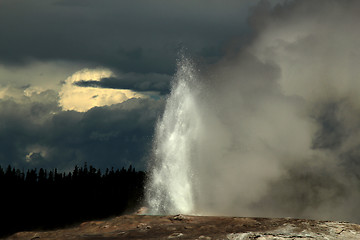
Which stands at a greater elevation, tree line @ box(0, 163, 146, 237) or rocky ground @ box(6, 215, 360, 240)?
tree line @ box(0, 163, 146, 237)

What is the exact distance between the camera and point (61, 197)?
7019 cm

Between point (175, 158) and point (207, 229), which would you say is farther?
point (175, 158)

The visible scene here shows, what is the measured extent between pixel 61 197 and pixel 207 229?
54667 millimetres

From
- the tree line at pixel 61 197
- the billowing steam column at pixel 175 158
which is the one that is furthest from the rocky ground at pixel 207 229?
the tree line at pixel 61 197

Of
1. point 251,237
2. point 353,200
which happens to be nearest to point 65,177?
point 353,200

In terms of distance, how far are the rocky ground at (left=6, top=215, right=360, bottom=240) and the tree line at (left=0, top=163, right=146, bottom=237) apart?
43799 mm

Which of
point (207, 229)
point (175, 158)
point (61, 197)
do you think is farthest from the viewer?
point (61, 197)

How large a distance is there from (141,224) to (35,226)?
50447 millimetres

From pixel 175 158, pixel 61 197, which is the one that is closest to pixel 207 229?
pixel 175 158

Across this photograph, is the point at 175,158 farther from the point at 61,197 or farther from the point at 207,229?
the point at 61,197

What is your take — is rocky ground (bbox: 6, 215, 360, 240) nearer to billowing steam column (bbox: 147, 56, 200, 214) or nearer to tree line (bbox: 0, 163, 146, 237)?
billowing steam column (bbox: 147, 56, 200, 214)

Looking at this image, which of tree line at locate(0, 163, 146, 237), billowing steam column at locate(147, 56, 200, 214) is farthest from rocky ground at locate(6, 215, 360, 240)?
tree line at locate(0, 163, 146, 237)

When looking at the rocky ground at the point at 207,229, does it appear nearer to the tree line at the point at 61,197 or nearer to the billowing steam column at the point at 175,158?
the billowing steam column at the point at 175,158

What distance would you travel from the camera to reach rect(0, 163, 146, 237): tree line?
6456cm
